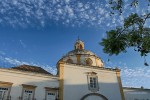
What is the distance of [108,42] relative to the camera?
45.0ft

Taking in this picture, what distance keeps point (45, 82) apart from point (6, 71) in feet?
16.1

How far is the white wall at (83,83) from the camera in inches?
1036

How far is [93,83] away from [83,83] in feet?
5.04

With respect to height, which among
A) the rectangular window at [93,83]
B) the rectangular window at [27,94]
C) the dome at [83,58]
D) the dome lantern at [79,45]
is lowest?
the rectangular window at [27,94]

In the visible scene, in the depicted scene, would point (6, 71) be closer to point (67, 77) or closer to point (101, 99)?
point (67, 77)

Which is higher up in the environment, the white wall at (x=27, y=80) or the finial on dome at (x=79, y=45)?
the finial on dome at (x=79, y=45)

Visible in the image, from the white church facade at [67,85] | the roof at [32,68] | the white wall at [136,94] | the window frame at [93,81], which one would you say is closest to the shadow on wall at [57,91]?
the white church facade at [67,85]

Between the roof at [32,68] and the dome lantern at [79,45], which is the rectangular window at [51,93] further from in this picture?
the dome lantern at [79,45]

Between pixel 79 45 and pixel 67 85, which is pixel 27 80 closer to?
pixel 67 85

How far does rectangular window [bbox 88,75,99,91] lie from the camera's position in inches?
1088

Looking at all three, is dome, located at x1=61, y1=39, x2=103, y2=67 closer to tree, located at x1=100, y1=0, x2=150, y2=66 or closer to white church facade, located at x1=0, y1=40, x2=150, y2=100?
white church facade, located at x1=0, y1=40, x2=150, y2=100

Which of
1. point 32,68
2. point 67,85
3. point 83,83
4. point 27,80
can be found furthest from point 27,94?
point 83,83

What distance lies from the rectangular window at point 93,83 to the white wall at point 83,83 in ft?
1.51

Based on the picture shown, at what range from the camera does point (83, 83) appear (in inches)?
1083
